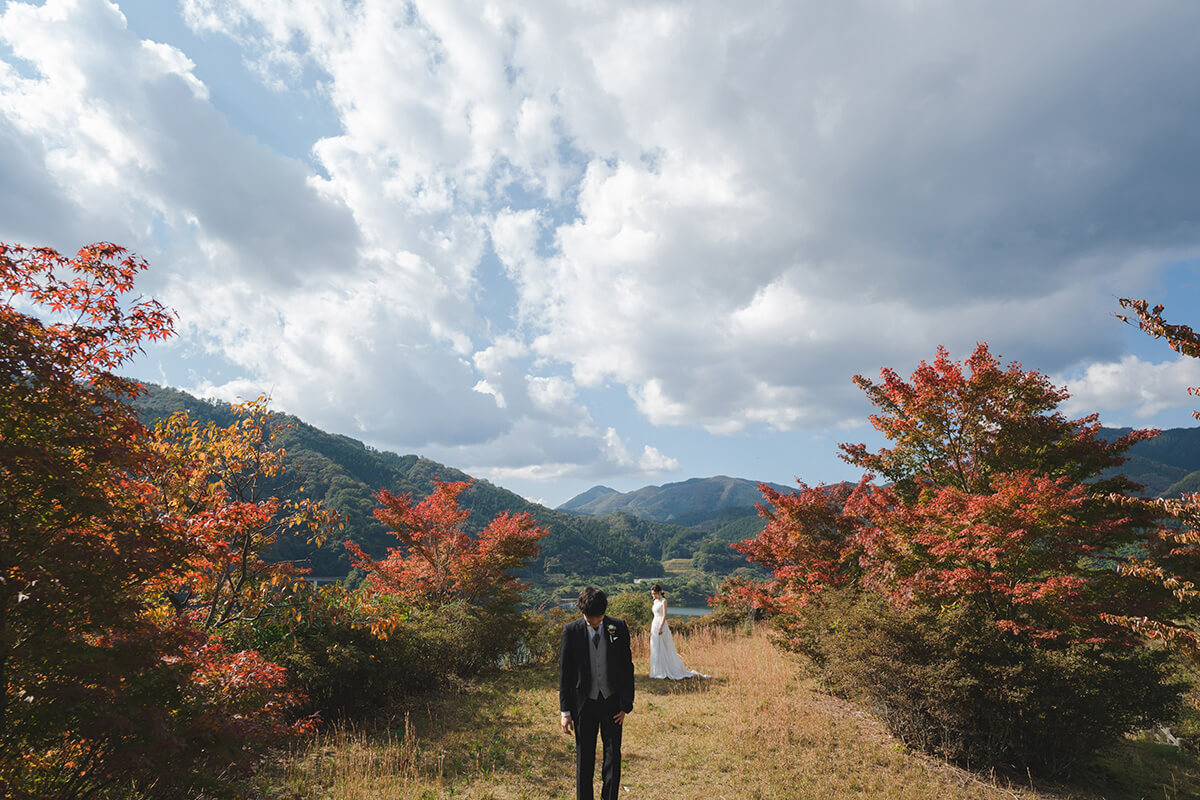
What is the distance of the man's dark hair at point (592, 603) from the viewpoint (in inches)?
172

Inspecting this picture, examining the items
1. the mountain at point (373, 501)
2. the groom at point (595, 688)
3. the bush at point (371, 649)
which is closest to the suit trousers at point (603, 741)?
the groom at point (595, 688)

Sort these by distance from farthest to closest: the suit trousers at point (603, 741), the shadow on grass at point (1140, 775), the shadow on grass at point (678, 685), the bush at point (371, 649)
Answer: the shadow on grass at point (678, 685) → the bush at point (371, 649) → the shadow on grass at point (1140, 775) → the suit trousers at point (603, 741)

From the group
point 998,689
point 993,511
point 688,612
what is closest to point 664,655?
point 998,689

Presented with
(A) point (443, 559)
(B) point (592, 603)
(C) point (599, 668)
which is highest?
(B) point (592, 603)

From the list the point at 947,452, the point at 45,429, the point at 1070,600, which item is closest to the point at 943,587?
the point at 1070,600

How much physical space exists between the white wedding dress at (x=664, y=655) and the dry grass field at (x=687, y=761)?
1732mm

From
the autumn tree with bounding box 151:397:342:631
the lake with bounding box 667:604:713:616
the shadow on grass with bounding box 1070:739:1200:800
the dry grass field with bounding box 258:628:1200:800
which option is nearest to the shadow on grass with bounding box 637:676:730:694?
the dry grass field with bounding box 258:628:1200:800

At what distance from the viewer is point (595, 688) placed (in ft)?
14.1

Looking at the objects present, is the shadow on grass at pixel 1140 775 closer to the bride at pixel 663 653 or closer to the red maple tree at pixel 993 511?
the red maple tree at pixel 993 511

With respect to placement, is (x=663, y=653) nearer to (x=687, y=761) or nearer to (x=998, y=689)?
(x=687, y=761)

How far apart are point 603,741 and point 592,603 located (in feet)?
3.57

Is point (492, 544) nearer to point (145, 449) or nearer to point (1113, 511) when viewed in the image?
point (145, 449)

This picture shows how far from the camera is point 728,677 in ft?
35.5

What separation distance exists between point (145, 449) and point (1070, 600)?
1021cm
